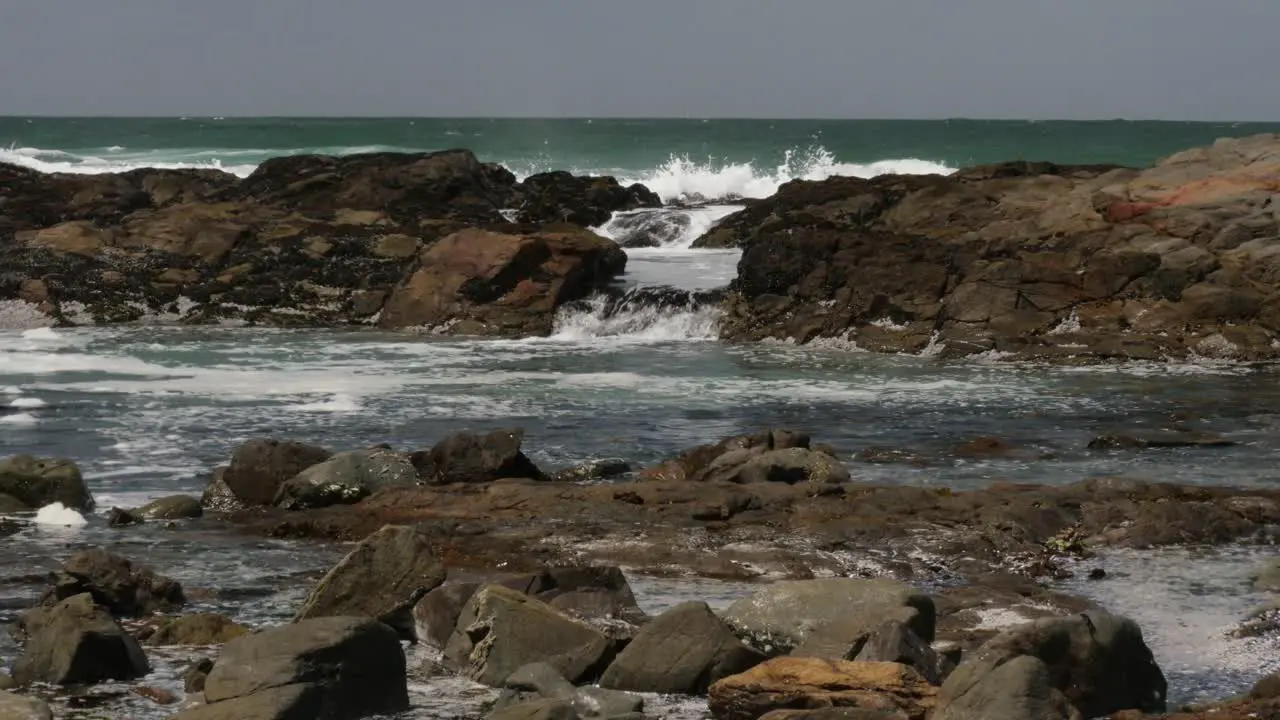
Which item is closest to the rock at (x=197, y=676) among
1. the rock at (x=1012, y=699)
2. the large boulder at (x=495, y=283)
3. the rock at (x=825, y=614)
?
the rock at (x=825, y=614)

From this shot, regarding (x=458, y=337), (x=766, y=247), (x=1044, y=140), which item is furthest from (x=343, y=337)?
(x=1044, y=140)

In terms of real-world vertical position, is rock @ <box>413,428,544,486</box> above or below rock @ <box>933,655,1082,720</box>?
below

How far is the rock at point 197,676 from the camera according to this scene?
9.90 meters

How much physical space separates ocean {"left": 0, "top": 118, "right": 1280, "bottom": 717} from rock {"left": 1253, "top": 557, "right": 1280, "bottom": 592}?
13 cm

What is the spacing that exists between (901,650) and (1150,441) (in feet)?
36.0

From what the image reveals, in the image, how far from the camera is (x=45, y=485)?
15891 millimetres

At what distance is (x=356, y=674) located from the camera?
31.7ft

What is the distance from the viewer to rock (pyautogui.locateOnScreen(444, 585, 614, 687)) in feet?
33.8

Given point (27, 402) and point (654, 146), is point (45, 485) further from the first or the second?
point (654, 146)

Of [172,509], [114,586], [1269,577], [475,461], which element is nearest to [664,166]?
[475,461]

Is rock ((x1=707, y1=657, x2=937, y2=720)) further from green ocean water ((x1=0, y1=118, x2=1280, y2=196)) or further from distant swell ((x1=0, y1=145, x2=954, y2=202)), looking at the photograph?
green ocean water ((x1=0, y1=118, x2=1280, y2=196))

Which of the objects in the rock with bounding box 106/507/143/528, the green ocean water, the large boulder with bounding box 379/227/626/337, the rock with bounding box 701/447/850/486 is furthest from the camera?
the green ocean water

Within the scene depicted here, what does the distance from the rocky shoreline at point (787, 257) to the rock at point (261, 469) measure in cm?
1489

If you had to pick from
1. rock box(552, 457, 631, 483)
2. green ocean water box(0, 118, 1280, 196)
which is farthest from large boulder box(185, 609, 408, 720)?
green ocean water box(0, 118, 1280, 196)
